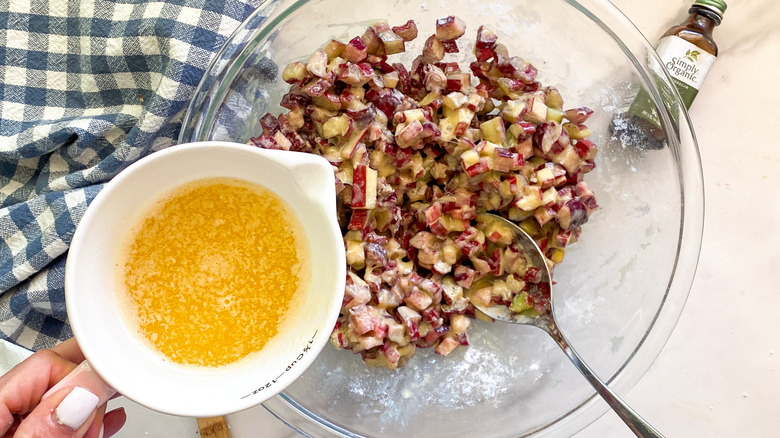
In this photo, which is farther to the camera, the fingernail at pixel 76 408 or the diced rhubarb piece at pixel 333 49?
the diced rhubarb piece at pixel 333 49

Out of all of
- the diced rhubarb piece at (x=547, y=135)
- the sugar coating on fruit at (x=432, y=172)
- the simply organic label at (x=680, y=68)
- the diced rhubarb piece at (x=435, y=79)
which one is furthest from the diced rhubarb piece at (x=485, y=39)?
the simply organic label at (x=680, y=68)

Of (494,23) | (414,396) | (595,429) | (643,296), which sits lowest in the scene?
(595,429)

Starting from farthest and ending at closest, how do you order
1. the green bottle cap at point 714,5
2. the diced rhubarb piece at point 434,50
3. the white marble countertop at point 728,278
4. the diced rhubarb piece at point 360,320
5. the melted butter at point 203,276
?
the white marble countertop at point 728,278, the green bottle cap at point 714,5, the diced rhubarb piece at point 434,50, the diced rhubarb piece at point 360,320, the melted butter at point 203,276

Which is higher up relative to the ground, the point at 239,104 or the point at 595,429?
the point at 239,104

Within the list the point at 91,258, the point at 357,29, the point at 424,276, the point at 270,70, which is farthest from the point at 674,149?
the point at 91,258

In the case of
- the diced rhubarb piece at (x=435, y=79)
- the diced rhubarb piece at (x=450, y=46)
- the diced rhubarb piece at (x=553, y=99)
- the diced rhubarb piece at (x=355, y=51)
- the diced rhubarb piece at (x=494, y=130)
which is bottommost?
the diced rhubarb piece at (x=494, y=130)

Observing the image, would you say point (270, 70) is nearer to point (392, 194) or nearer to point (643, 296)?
point (392, 194)

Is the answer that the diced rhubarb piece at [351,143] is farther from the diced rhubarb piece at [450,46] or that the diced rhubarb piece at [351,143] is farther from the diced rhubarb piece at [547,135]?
the diced rhubarb piece at [547,135]

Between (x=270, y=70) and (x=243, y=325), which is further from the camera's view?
(x=270, y=70)

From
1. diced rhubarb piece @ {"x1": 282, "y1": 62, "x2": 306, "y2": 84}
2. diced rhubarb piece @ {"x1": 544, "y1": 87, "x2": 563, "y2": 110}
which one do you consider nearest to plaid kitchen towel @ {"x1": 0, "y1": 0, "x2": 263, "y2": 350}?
diced rhubarb piece @ {"x1": 282, "y1": 62, "x2": 306, "y2": 84}

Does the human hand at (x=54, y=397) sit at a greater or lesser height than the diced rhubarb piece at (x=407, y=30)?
lesser
